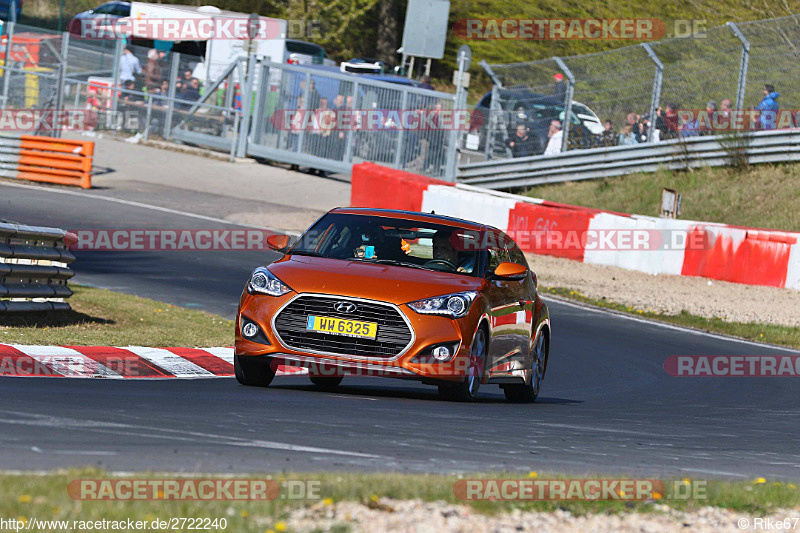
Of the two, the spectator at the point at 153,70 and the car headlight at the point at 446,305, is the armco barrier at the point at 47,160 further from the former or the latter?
the car headlight at the point at 446,305

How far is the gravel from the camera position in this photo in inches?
183

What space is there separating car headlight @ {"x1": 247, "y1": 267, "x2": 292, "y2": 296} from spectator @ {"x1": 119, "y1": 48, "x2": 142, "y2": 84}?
2425cm

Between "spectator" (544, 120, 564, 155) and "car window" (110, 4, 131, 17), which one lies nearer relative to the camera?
"spectator" (544, 120, 564, 155)

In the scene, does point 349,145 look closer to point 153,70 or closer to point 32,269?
point 153,70

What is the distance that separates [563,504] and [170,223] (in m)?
17.3

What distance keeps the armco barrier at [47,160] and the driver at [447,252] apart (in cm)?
1732

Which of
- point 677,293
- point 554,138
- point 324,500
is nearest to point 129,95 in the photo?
point 554,138

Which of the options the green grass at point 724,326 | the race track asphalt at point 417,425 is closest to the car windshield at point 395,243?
the race track asphalt at point 417,425

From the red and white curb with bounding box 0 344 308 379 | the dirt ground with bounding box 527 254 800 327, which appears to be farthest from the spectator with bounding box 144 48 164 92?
the red and white curb with bounding box 0 344 308 379

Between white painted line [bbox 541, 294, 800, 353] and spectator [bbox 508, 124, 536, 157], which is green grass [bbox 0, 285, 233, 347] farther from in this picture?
spectator [bbox 508, 124, 536, 157]

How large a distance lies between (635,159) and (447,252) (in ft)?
60.1

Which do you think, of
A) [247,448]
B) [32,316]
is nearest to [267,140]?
[32,316]

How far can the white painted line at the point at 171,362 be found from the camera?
1045 cm

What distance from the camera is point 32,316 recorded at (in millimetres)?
11578
